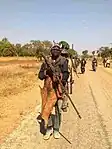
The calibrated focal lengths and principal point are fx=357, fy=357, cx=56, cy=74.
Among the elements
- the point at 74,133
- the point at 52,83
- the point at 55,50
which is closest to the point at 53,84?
the point at 52,83

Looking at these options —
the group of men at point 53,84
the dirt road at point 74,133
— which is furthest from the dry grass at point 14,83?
the group of men at point 53,84

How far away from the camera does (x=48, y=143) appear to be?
23.5 ft

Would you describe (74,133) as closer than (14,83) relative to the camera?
Yes

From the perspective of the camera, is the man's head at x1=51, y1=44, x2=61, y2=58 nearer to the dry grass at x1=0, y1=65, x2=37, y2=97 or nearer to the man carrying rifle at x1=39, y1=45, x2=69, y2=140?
the man carrying rifle at x1=39, y1=45, x2=69, y2=140

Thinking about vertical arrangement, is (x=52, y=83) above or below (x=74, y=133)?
above

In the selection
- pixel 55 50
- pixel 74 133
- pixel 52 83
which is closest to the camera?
pixel 55 50

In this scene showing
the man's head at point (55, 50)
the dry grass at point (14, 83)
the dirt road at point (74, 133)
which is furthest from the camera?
the dry grass at point (14, 83)

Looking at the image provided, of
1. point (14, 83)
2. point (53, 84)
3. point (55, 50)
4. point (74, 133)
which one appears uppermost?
point (55, 50)

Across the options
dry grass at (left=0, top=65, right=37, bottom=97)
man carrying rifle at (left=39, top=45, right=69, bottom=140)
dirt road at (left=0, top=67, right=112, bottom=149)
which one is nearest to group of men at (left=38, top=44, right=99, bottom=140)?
man carrying rifle at (left=39, top=45, right=69, bottom=140)

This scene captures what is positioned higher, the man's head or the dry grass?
the man's head

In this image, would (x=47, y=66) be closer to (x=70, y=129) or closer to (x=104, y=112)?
(x=70, y=129)

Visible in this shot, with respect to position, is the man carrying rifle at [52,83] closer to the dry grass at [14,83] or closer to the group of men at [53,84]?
the group of men at [53,84]

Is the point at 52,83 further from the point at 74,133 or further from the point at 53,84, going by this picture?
the point at 74,133

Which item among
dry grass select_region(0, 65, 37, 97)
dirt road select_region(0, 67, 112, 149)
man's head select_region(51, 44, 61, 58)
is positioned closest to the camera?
dirt road select_region(0, 67, 112, 149)
